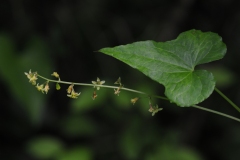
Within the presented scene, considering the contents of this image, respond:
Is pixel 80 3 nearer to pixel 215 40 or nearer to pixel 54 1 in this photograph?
pixel 54 1

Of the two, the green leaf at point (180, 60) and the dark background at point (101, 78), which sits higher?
the dark background at point (101, 78)

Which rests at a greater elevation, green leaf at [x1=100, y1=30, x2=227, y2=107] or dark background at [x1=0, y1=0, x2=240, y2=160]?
dark background at [x1=0, y1=0, x2=240, y2=160]

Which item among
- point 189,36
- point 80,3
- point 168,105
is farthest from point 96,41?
point 189,36

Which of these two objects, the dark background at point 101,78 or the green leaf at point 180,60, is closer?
the green leaf at point 180,60

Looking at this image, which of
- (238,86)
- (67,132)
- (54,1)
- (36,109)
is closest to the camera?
(36,109)
